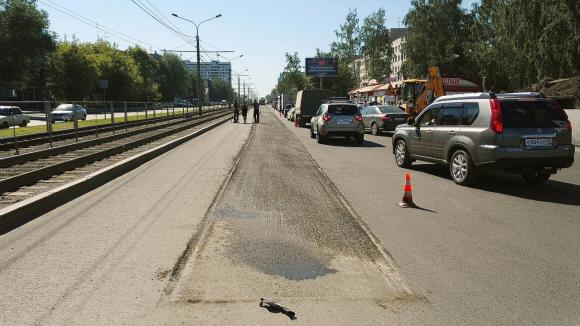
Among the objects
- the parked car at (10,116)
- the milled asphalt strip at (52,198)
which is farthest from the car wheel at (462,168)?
the parked car at (10,116)

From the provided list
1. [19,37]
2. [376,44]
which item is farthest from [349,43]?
[19,37]

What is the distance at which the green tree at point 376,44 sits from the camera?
84.7 m

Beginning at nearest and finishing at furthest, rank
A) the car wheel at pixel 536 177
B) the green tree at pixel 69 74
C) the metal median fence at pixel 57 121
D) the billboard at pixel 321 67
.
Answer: the car wheel at pixel 536 177
the metal median fence at pixel 57 121
the green tree at pixel 69 74
the billboard at pixel 321 67

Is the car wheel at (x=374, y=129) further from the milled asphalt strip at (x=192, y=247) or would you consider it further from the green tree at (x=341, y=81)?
the green tree at (x=341, y=81)

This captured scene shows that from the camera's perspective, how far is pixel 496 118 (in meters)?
8.45

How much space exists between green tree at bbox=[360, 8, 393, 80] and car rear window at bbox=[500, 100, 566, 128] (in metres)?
79.1

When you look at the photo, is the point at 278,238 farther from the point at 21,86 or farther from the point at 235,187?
the point at 21,86

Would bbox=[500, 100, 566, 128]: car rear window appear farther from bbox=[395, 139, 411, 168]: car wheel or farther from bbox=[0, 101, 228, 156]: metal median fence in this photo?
bbox=[0, 101, 228, 156]: metal median fence

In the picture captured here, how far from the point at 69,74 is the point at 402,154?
62866 millimetres

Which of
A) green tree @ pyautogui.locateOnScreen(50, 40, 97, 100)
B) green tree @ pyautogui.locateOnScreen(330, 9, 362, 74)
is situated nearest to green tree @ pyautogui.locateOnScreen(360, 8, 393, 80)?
green tree @ pyautogui.locateOnScreen(330, 9, 362, 74)

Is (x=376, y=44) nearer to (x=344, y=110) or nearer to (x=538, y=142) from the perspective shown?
(x=344, y=110)

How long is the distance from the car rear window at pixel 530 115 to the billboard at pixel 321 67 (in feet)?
233

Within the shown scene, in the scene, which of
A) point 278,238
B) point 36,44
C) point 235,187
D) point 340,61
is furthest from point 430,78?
point 340,61

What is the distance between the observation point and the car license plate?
8.35 meters
